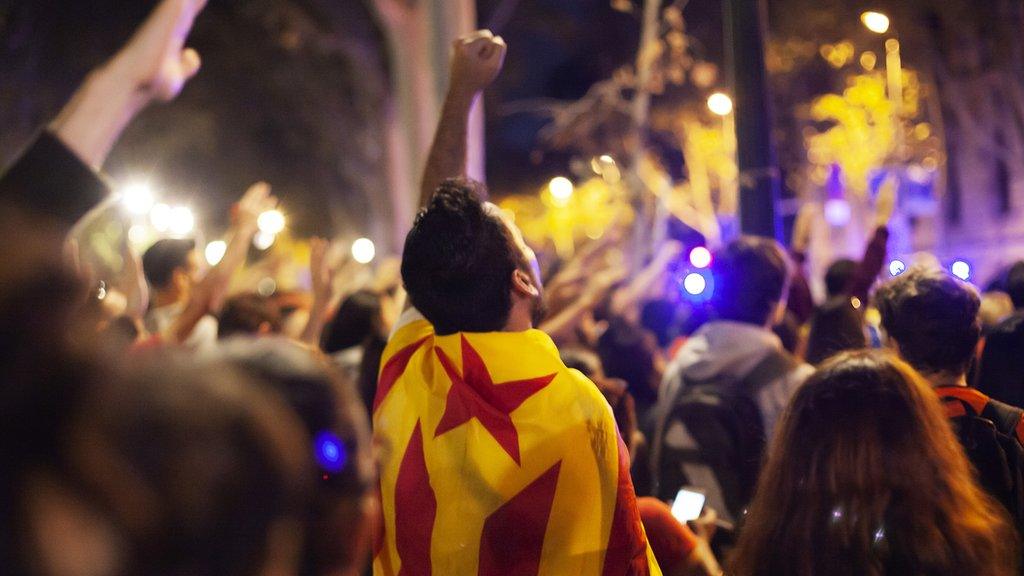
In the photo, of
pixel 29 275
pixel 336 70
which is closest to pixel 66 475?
pixel 29 275

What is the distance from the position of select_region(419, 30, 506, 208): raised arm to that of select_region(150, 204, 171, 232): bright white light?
7.27 m

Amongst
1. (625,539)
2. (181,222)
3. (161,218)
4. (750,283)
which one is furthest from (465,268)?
(161,218)

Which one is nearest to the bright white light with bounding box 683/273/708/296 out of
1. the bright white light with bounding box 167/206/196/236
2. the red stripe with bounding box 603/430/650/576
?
the red stripe with bounding box 603/430/650/576

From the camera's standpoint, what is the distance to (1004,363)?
4.15m

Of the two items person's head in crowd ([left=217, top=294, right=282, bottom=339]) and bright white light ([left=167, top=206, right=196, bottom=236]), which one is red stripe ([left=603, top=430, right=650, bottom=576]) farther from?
bright white light ([left=167, top=206, right=196, bottom=236])

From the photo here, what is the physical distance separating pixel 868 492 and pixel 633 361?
3.25m

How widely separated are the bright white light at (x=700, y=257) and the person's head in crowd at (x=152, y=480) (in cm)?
412

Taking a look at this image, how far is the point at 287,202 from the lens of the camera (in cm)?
3272

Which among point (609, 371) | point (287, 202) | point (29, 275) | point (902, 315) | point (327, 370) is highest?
point (29, 275)

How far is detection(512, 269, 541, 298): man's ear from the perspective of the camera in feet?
8.75

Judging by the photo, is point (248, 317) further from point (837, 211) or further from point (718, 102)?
point (837, 211)

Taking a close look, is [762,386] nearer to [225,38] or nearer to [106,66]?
[106,66]

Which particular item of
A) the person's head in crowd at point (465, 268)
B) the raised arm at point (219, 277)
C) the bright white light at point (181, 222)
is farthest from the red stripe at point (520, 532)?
the bright white light at point (181, 222)

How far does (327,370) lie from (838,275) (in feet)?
16.2
